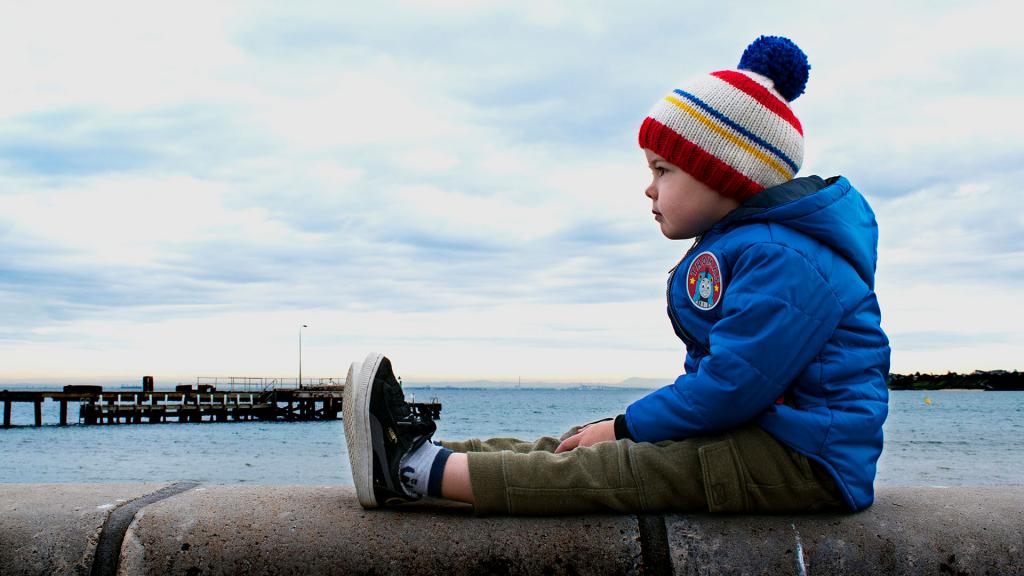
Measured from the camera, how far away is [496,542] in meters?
2.14

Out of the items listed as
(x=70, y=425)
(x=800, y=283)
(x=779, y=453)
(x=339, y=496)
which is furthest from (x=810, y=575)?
(x=70, y=425)

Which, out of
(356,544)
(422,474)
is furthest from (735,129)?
(356,544)

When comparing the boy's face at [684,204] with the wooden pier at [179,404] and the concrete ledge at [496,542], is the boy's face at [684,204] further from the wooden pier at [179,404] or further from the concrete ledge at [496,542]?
the wooden pier at [179,404]

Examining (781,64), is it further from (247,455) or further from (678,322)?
(247,455)

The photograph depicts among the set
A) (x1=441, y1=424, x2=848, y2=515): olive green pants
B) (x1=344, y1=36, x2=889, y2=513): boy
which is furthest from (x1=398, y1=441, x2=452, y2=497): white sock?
(x1=441, y1=424, x2=848, y2=515): olive green pants

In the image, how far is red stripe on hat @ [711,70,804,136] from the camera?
264 centimetres

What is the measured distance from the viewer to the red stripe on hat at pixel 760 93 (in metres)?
2.64

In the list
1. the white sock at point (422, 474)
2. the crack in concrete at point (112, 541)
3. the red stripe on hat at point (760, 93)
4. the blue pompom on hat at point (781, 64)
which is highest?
the blue pompom on hat at point (781, 64)

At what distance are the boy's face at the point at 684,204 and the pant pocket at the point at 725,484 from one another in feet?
2.46

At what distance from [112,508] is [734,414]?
1.60 metres

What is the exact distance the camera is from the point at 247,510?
220 centimetres

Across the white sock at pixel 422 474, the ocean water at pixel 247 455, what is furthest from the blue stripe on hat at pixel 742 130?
the ocean water at pixel 247 455

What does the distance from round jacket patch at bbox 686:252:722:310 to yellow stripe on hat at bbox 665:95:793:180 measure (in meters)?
0.38

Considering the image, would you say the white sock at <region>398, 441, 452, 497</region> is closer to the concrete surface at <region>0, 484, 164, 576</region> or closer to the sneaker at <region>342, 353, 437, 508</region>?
the sneaker at <region>342, 353, 437, 508</region>
